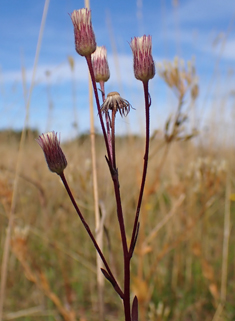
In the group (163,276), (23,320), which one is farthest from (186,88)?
(23,320)

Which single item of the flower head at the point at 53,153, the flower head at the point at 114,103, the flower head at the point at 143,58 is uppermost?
the flower head at the point at 143,58

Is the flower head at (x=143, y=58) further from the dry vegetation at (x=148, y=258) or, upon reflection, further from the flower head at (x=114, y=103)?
the dry vegetation at (x=148, y=258)

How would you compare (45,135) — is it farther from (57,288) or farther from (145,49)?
(57,288)

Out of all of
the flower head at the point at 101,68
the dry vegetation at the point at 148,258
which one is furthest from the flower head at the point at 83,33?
the dry vegetation at the point at 148,258

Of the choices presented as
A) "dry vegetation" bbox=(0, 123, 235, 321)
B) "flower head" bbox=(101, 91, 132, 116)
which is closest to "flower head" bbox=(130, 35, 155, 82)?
"flower head" bbox=(101, 91, 132, 116)

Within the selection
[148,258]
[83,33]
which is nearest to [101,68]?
[83,33]

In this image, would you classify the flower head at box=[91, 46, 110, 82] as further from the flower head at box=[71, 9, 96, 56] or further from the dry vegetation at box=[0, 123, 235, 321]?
the dry vegetation at box=[0, 123, 235, 321]

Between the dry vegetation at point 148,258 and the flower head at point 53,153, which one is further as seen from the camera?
the dry vegetation at point 148,258
